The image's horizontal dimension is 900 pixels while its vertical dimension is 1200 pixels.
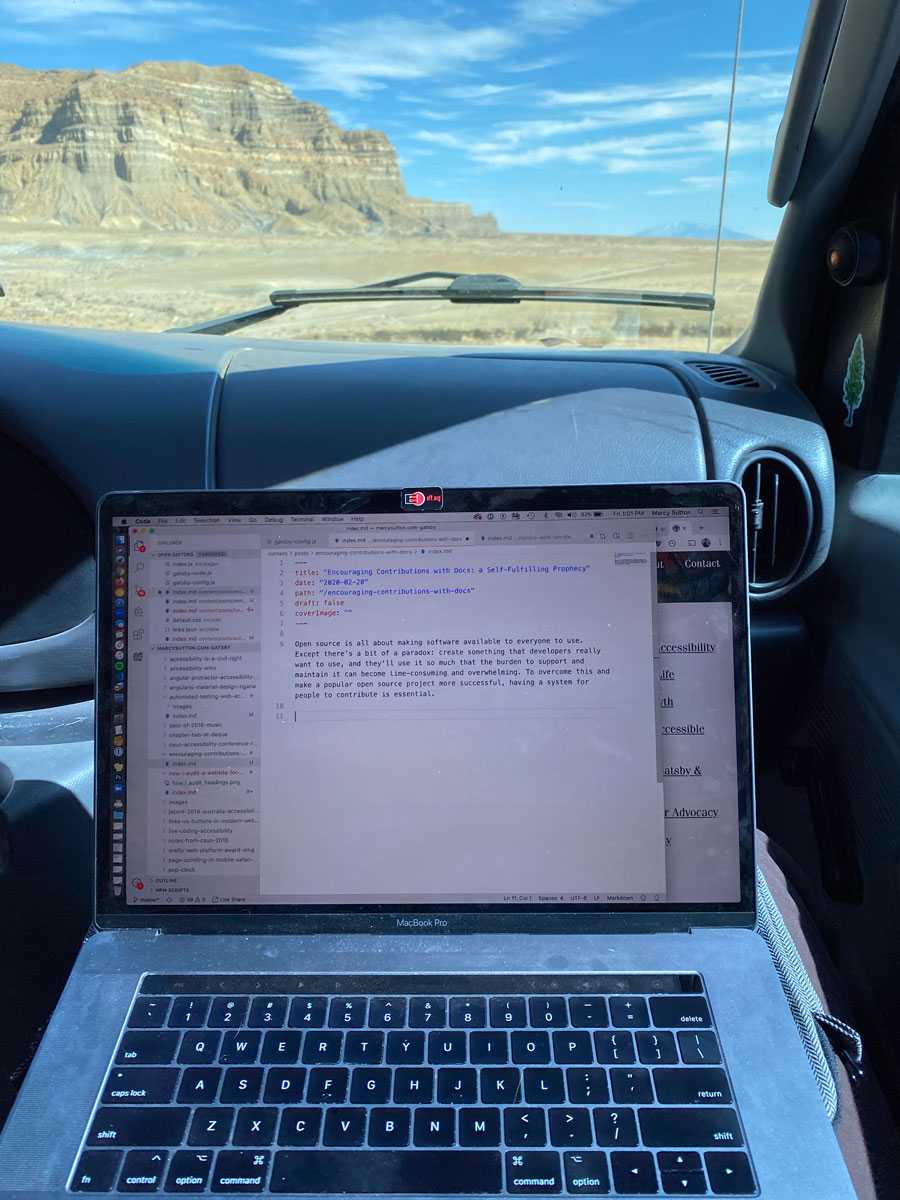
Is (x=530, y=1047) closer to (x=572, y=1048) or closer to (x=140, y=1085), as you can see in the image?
(x=572, y=1048)

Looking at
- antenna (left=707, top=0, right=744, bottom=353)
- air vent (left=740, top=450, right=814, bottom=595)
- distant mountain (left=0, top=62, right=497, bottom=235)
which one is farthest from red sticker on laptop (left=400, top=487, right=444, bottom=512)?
antenna (left=707, top=0, right=744, bottom=353)

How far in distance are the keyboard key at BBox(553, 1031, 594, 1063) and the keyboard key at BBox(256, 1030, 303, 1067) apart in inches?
9.6

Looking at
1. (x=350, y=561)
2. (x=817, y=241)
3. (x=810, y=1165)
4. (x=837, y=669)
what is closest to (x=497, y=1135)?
(x=810, y=1165)

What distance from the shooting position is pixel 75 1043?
1.06 metres

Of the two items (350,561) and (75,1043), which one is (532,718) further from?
(75,1043)

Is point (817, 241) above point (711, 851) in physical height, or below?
above

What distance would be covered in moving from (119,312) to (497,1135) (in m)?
1.82

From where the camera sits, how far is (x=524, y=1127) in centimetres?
96

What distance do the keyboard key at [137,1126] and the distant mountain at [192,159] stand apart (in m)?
1.65

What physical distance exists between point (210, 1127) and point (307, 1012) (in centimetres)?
14

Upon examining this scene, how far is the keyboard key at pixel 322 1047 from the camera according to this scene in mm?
1030

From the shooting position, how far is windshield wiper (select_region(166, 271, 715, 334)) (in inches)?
89.6

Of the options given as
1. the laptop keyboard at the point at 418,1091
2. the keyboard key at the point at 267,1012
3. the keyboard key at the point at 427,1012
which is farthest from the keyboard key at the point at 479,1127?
the keyboard key at the point at 267,1012

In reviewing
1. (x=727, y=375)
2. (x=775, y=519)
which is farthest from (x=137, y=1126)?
(x=727, y=375)
